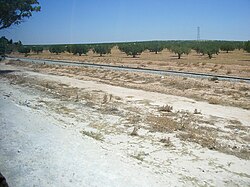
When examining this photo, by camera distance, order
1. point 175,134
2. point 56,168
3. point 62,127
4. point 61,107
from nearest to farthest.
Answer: point 56,168, point 175,134, point 62,127, point 61,107

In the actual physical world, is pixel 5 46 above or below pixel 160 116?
above

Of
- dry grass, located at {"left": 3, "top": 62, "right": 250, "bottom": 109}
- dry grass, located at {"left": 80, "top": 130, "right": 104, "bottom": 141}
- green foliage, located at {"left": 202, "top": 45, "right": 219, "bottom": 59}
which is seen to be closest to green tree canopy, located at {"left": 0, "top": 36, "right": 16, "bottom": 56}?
dry grass, located at {"left": 3, "top": 62, "right": 250, "bottom": 109}

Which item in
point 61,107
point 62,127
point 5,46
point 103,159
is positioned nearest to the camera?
point 103,159

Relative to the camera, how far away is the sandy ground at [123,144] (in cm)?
795

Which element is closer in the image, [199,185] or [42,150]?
[199,185]

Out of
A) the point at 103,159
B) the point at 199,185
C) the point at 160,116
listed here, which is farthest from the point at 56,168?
the point at 160,116

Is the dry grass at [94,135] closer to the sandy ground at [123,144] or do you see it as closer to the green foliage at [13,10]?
the sandy ground at [123,144]

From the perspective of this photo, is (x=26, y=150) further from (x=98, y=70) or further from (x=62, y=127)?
(x=98, y=70)

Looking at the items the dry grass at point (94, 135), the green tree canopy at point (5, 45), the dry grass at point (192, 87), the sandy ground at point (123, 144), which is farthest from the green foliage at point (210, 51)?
the dry grass at point (94, 135)

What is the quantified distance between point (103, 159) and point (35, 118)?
23.0ft

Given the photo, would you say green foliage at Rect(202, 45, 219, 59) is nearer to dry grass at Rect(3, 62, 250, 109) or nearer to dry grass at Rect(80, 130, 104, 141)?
dry grass at Rect(3, 62, 250, 109)

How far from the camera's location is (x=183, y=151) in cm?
1013

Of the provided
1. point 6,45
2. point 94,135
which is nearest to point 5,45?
point 6,45

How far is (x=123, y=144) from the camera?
1081 centimetres
